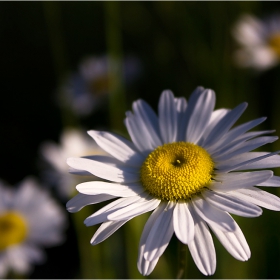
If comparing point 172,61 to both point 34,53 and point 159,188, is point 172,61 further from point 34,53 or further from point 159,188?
point 159,188

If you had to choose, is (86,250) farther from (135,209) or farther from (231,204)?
(231,204)

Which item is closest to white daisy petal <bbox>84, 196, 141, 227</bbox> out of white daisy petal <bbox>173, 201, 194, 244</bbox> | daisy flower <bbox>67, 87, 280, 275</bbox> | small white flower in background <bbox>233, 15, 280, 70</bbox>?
daisy flower <bbox>67, 87, 280, 275</bbox>

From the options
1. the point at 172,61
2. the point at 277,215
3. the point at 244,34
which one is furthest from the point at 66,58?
the point at 277,215

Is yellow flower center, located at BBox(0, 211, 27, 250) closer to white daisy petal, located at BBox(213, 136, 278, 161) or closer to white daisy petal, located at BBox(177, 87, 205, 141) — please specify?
white daisy petal, located at BBox(177, 87, 205, 141)

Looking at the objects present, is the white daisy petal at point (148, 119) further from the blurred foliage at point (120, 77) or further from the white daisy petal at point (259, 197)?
the blurred foliage at point (120, 77)

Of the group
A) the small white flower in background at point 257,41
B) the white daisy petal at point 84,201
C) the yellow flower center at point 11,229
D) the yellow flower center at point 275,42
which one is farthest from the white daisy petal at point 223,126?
the yellow flower center at point 275,42

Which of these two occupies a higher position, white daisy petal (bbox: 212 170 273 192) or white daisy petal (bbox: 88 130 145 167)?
white daisy petal (bbox: 88 130 145 167)
